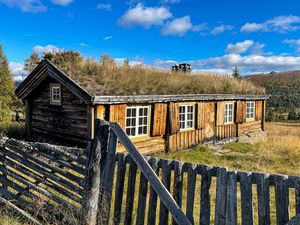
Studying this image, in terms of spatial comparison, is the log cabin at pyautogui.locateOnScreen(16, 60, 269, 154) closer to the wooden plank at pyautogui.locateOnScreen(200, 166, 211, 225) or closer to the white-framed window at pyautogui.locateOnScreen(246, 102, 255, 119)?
the white-framed window at pyautogui.locateOnScreen(246, 102, 255, 119)

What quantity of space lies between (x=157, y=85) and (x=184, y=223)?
32.8 feet

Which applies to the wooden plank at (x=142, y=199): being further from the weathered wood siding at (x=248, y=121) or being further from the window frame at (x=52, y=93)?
the weathered wood siding at (x=248, y=121)

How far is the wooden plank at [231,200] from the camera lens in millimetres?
3484

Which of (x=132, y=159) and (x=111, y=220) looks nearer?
(x=132, y=159)

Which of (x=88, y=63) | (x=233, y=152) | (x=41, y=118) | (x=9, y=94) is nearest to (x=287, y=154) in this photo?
(x=233, y=152)

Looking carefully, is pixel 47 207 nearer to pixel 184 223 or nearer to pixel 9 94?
pixel 184 223

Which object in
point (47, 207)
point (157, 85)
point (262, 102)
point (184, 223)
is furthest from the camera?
point (262, 102)

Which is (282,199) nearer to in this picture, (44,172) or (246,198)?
(246,198)

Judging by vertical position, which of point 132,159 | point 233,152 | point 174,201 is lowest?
point 233,152

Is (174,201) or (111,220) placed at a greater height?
(174,201)

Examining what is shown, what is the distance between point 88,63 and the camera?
13.4 meters

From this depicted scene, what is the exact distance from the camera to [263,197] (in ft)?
11.0

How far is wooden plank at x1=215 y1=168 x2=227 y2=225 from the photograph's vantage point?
11.6 ft

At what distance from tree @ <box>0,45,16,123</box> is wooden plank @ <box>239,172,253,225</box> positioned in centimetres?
2162
